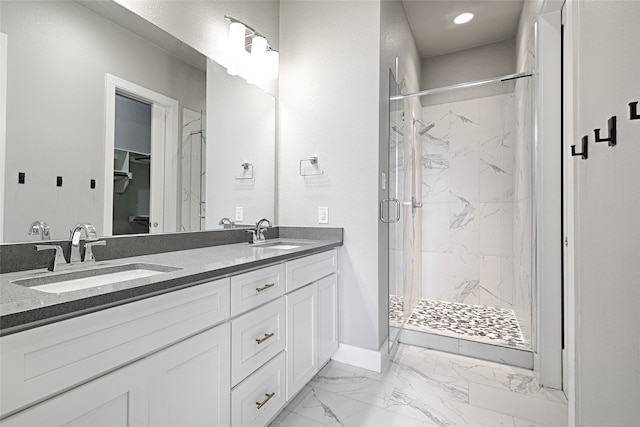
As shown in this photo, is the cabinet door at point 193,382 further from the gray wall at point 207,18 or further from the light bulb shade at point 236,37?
the light bulb shade at point 236,37

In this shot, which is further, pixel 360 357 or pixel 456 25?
pixel 456 25

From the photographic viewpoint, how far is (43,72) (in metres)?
1.18

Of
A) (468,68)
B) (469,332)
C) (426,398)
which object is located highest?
(468,68)

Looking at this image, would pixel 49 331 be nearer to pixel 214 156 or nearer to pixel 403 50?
pixel 214 156

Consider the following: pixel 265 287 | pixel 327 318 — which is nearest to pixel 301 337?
pixel 327 318

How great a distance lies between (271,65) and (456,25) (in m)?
2.00

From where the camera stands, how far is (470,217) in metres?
3.42

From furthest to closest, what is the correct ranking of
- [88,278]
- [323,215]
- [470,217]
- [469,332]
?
[470,217], [469,332], [323,215], [88,278]

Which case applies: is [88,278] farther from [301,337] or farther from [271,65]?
[271,65]

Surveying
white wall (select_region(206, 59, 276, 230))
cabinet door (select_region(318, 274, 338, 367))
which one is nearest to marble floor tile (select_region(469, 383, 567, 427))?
cabinet door (select_region(318, 274, 338, 367))

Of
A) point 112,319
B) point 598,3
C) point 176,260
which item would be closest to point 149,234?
point 176,260

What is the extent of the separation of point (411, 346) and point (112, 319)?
2.25 meters

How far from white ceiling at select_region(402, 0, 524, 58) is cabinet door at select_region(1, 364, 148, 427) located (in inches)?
128

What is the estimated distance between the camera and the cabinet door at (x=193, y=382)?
3.03ft
